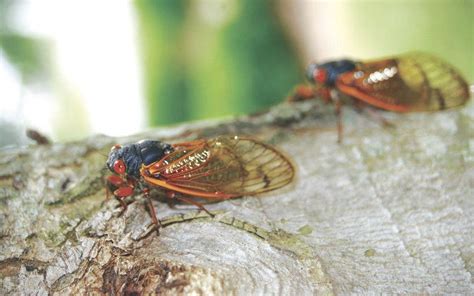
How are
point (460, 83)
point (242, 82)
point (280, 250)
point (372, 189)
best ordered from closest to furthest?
point (280, 250) → point (372, 189) → point (460, 83) → point (242, 82)

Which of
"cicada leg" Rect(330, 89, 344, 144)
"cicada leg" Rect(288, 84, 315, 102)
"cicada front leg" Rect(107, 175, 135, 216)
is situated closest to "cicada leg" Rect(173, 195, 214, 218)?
"cicada front leg" Rect(107, 175, 135, 216)

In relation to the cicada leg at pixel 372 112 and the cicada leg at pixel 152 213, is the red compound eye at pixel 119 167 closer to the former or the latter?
the cicada leg at pixel 152 213

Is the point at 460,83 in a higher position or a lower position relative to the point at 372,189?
higher

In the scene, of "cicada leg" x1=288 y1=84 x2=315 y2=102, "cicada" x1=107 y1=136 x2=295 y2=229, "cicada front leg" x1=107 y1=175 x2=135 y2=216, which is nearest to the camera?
"cicada front leg" x1=107 y1=175 x2=135 y2=216

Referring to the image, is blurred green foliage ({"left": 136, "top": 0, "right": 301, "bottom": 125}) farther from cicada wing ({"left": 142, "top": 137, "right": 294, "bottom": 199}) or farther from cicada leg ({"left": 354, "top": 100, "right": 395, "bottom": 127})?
cicada wing ({"left": 142, "top": 137, "right": 294, "bottom": 199})

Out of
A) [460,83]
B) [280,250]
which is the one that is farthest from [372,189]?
[460,83]

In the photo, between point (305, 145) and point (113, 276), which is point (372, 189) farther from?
point (113, 276)

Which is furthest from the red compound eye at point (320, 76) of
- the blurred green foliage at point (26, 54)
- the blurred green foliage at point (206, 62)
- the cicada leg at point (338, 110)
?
the blurred green foliage at point (26, 54)
